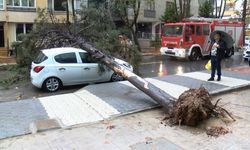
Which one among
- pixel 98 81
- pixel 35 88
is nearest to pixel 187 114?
pixel 98 81

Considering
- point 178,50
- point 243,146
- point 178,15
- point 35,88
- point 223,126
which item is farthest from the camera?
point 178,15

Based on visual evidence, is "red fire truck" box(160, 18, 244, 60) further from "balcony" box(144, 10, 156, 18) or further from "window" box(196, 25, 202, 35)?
"balcony" box(144, 10, 156, 18)

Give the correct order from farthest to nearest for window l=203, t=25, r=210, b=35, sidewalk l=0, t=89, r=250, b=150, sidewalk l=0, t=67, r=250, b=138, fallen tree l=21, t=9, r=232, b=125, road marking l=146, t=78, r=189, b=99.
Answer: window l=203, t=25, r=210, b=35
road marking l=146, t=78, r=189, b=99
sidewalk l=0, t=67, r=250, b=138
fallen tree l=21, t=9, r=232, b=125
sidewalk l=0, t=89, r=250, b=150

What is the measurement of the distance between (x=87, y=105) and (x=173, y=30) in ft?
41.5

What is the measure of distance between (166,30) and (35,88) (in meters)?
10.9

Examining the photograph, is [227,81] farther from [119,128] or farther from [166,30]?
[166,30]

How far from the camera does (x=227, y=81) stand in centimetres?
1116

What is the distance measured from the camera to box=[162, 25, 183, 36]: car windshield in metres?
19.4

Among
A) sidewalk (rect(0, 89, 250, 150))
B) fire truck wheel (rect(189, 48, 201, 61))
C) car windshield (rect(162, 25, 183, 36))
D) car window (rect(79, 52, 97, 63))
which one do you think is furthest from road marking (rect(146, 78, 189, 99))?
fire truck wheel (rect(189, 48, 201, 61))

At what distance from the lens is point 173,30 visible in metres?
19.8

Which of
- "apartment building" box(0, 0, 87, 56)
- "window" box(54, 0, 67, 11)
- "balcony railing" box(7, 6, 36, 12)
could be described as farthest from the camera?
"window" box(54, 0, 67, 11)

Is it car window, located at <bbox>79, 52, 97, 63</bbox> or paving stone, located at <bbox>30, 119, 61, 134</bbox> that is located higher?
car window, located at <bbox>79, 52, 97, 63</bbox>

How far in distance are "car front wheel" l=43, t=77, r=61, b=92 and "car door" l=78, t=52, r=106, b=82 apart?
97cm

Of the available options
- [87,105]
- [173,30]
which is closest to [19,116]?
[87,105]
